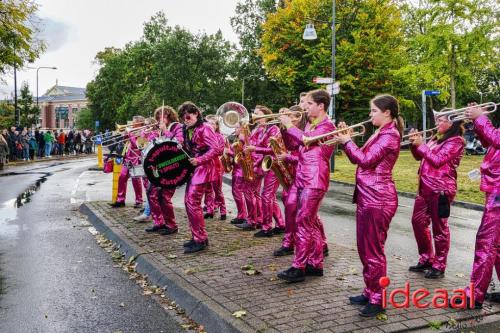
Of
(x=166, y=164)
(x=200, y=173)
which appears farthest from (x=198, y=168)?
(x=166, y=164)

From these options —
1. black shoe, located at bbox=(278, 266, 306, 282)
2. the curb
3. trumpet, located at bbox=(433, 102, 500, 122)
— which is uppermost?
trumpet, located at bbox=(433, 102, 500, 122)

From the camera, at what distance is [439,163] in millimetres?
5891

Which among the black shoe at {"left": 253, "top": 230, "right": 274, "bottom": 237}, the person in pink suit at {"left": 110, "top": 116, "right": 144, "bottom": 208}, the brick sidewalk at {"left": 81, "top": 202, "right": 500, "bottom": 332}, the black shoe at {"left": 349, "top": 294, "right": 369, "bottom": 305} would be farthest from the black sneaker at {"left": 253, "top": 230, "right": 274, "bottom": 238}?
the black shoe at {"left": 349, "top": 294, "right": 369, "bottom": 305}

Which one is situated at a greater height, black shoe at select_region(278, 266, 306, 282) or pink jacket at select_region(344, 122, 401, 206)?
pink jacket at select_region(344, 122, 401, 206)

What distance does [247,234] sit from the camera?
28.8ft

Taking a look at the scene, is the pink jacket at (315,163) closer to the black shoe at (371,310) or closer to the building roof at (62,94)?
the black shoe at (371,310)

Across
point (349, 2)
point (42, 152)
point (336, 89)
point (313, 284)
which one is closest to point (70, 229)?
point (313, 284)

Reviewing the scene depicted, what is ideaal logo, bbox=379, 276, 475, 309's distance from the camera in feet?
16.3

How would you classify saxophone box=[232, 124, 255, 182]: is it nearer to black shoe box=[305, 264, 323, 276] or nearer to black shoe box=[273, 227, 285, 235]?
black shoe box=[273, 227, 285, 235]

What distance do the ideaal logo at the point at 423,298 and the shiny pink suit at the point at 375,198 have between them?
0.09 m

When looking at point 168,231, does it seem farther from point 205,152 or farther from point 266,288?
point 266,288

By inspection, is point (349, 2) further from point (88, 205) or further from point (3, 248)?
point (3, 248)

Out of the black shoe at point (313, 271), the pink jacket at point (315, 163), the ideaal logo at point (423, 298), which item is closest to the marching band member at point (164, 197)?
the pink jacket at point (315, 163)

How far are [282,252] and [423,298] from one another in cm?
225
